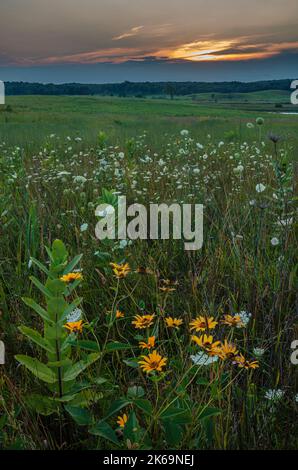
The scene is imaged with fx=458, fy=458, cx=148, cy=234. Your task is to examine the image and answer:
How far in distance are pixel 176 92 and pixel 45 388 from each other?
88669 mm

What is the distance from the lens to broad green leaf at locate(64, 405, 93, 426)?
1.55 meters

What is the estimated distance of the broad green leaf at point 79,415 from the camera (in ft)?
5.08

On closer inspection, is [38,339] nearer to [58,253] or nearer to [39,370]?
[39,370]

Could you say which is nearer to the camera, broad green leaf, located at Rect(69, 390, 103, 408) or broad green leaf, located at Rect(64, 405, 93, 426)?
broad green leaf, located at Rect(64, 405, 93, 426)

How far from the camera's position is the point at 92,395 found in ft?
5.78

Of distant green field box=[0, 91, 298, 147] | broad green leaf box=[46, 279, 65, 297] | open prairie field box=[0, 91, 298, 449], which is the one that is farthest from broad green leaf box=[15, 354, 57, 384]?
distant green field box=[0, 91, 298, 147]

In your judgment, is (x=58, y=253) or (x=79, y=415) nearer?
(x=79, y=415)

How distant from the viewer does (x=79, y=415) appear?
156 cm

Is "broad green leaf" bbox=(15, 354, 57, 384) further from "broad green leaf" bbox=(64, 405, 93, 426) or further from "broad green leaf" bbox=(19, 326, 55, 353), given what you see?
"broad green leaf" bbox=(64, 405, 93, 426)

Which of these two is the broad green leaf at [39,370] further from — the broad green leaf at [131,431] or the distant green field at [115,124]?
the distant green field at [115,124]

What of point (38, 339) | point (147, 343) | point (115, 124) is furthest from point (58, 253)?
point (115, 124)
